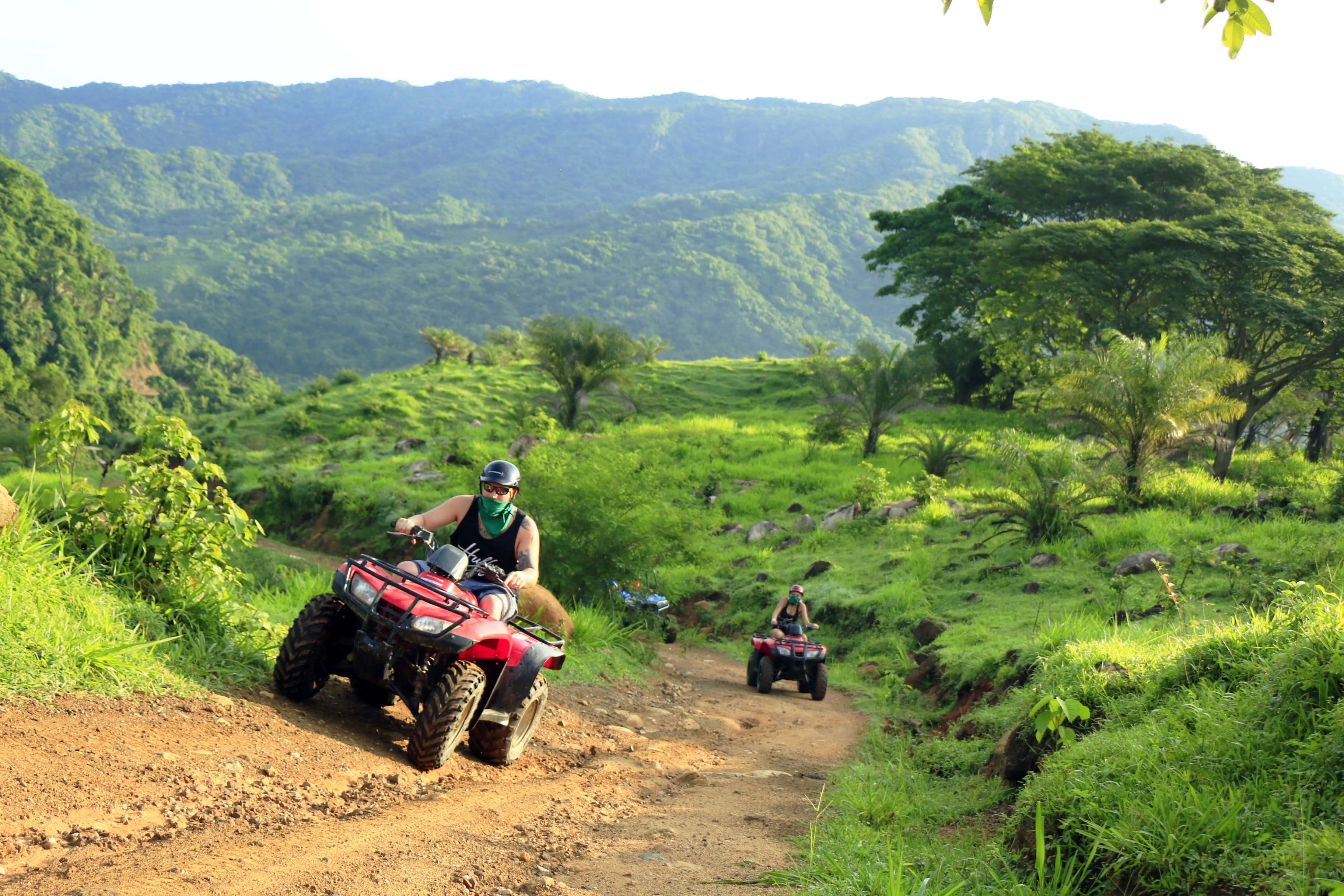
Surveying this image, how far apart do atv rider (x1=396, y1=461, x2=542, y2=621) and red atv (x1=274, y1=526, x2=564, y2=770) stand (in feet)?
0.71

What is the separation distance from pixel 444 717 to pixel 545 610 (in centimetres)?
449

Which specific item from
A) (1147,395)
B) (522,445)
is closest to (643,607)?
(1147,395)

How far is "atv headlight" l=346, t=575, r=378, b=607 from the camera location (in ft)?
16.8

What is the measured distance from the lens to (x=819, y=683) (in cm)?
1064

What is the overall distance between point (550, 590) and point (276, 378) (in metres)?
97.5

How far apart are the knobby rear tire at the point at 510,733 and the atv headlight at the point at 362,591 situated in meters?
1.01

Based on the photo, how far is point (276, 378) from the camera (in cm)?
10106

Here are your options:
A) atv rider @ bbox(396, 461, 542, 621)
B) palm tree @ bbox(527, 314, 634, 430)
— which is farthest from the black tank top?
palm tree @ bbox(527, 314, 634, 430)

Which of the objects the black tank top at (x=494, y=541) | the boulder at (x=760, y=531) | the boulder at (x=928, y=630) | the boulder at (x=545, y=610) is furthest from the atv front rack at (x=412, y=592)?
the boulder at (x=760, y=531)

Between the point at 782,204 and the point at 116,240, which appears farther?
the point at 782,204

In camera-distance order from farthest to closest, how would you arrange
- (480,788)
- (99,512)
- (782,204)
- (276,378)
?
(782,204), (276,378), (99,512), (480,788)

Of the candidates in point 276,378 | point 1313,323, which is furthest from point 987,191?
point 276,378

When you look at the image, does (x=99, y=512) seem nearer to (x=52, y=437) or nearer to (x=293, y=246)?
(x=52, y=437)

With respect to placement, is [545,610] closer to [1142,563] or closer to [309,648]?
[309,648]
